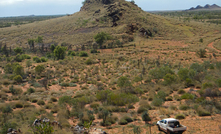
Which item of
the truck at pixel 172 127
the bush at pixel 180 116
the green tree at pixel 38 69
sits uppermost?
the green tree at pixel 38 69

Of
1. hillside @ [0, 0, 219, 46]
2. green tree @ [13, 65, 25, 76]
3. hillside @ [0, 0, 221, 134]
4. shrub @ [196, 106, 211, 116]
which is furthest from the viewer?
hillside @ [0, 0, 219, 46]

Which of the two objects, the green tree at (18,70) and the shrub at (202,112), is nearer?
the shrub at (202,112)

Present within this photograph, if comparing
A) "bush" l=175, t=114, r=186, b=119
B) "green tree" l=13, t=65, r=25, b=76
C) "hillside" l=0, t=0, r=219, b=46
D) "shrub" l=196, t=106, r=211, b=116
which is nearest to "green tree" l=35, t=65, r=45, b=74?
"green tree" l=13, t=65, r=25, b=76

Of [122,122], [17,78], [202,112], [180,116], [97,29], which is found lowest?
[122,122]

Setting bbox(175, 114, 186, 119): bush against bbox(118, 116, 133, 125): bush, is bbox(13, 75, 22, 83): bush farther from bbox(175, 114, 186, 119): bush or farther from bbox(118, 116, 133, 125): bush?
bbox(175, 114, 186, 119): bush

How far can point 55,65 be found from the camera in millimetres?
31859

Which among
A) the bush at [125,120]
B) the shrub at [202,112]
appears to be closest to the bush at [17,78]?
the bush at [125,120]

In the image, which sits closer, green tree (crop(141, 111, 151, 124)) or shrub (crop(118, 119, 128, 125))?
shrub (crop(118, 119, 128, 125))

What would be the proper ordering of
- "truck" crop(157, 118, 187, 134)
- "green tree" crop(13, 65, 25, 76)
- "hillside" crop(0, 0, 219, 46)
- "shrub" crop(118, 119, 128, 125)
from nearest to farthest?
"truck" crop(157, 118, 187, 134)
"shrub" crop(118, 119, 128, 125)
"green tree" crop(13, 65, 25, 76)
"hillside" crop(0, 0, 219, 46)

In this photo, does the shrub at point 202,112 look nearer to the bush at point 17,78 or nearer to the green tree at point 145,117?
the green tree at point 145,117

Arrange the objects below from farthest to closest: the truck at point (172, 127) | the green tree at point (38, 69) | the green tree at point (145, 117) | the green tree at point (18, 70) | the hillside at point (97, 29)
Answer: the hillside at point (97, 29), the green tree at point (38, 69), the green tree at point (18, 70), the green tree at point (145, 117), the truck at point (172, 127)

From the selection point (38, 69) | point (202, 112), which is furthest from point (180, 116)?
point (38, 69)

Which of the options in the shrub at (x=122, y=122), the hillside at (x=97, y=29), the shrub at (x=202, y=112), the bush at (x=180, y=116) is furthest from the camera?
the hillside at (x=97, y=29)

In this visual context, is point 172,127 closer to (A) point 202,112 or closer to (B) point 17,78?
(A) point 202,112
